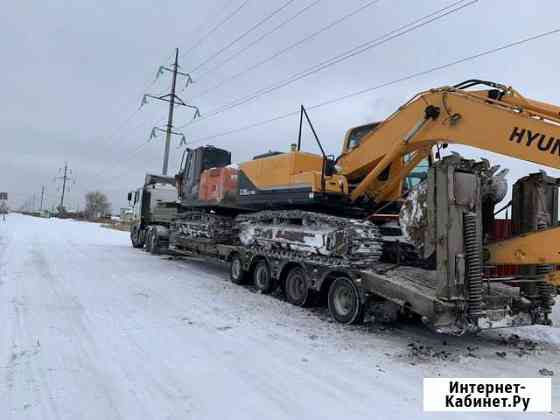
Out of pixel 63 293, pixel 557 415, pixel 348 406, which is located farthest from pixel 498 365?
pixel 63 293

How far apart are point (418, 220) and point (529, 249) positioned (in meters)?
1.32

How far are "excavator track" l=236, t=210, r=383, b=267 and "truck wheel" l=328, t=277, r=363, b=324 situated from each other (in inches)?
13.2

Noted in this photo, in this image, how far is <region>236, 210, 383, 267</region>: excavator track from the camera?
6.58 metres

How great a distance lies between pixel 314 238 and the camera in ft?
23.9

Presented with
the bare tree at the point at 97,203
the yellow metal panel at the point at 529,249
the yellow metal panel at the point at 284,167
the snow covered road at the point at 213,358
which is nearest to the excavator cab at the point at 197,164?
the yellow metal panel at the point at 284,167

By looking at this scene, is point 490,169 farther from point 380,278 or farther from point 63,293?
point 63,293

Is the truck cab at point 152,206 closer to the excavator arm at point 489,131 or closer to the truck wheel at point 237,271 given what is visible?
the truck wheel at point 237,271

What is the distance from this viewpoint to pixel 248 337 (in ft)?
18.8

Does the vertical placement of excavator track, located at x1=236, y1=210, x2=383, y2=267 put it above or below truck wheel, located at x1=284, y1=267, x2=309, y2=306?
above

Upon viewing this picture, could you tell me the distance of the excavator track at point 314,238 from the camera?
6.58m

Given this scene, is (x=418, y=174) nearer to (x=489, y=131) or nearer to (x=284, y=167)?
(x=284, y=167)

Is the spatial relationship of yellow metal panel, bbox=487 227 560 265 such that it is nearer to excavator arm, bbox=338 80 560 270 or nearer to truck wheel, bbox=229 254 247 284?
excavator arm, bbox=338 80 560 270

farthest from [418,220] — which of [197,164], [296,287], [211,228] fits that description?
[197,164]

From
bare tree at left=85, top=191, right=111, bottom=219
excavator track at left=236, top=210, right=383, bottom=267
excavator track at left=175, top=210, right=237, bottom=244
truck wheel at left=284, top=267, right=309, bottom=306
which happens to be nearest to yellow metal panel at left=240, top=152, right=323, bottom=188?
excavator track at left=236, top=210, right=383, bottom=267
